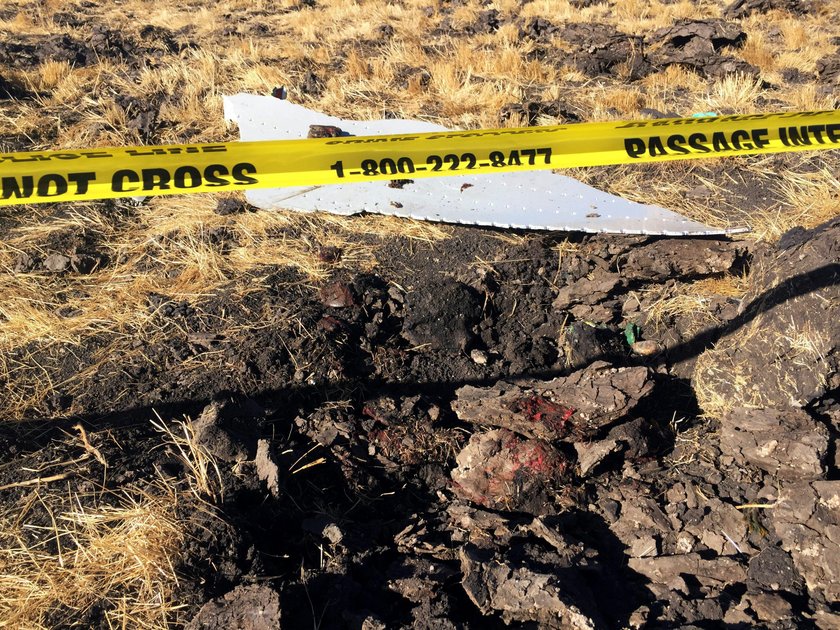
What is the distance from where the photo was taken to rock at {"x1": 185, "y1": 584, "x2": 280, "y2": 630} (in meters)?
2.49

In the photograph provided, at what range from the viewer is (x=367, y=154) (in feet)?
11.9

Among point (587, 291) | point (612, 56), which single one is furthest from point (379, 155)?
point (612, 56)

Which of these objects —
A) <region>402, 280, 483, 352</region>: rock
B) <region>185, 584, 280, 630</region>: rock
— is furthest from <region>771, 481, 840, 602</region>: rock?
<region>185, 584, 280, 630</region>: rock

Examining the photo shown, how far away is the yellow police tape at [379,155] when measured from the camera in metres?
3.24

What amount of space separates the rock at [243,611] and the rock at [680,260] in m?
3.06

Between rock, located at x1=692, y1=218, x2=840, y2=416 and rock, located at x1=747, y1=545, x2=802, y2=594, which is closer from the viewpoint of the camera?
rock, located at x1=747, y1=545, x2=802, y2=594

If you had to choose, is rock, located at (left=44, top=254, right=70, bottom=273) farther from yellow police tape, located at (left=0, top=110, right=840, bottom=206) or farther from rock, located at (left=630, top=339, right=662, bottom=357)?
rock, located at (left=630, top=339, right=662, bottom=357)

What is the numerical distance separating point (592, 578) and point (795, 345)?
67.0 inches

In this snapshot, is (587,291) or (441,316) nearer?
(441,316)

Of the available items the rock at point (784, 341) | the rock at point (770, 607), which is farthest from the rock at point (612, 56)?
the rock at point (770, 607)

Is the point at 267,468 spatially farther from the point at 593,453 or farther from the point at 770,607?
the point at 770,607

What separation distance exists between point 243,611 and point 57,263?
10.4ft

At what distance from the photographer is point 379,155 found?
11.9 ft

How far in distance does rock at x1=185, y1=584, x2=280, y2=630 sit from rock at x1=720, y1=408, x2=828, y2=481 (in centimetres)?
223
